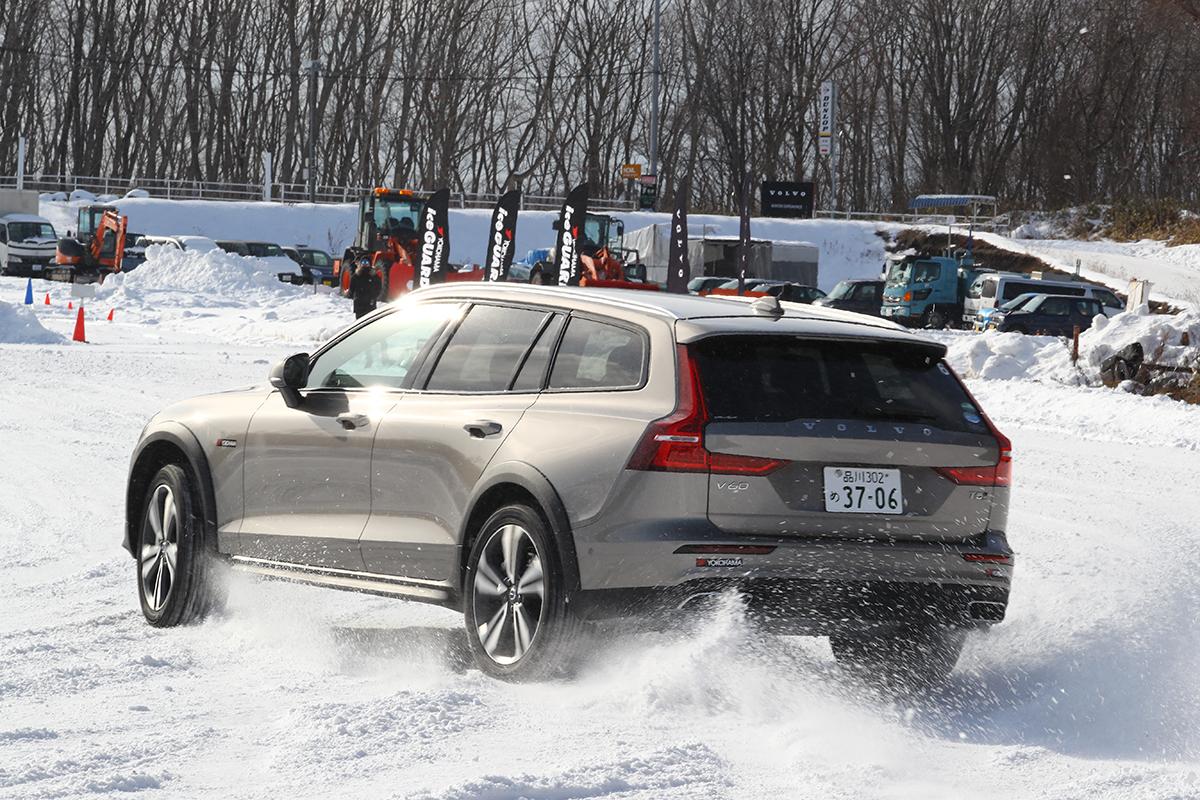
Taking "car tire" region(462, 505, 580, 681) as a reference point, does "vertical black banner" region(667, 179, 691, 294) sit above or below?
above

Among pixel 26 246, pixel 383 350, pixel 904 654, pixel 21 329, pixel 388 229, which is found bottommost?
pixel 21 329

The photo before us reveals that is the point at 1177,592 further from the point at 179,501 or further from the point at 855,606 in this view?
the point at 179,501

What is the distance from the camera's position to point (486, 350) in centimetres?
661

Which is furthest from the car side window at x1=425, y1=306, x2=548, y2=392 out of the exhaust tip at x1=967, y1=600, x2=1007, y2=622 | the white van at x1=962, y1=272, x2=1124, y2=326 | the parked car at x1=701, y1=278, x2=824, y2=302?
the parked car at x1=701, y1=278, x2=824, y2=302

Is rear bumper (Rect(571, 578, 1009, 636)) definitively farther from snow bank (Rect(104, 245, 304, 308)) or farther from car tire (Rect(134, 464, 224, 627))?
snow bank (Rect(104, 245, 304, 308))

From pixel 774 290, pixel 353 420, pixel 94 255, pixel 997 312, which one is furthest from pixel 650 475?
pixel 94 255

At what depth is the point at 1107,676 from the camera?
6621mm

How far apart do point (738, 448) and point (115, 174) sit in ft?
284

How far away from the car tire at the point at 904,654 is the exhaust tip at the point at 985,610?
19 cm

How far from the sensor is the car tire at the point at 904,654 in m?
6.33

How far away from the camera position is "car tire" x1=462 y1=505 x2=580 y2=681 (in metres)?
5.83

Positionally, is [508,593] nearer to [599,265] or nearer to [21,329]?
[21,329]

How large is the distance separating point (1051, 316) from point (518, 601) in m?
34.5

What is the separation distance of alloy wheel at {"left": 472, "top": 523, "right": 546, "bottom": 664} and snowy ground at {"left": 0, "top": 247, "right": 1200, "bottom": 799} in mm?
149
